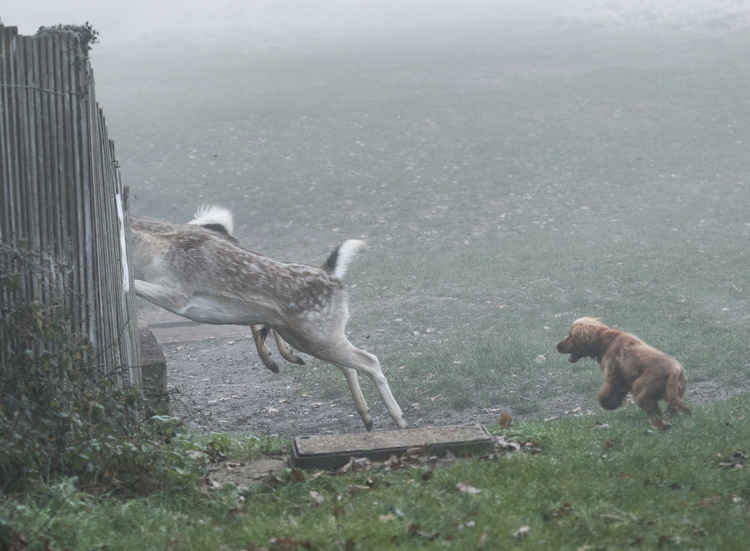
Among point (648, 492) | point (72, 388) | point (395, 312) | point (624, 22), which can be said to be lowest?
point (395, 312)

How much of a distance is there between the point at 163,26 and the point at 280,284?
3963 centimetres

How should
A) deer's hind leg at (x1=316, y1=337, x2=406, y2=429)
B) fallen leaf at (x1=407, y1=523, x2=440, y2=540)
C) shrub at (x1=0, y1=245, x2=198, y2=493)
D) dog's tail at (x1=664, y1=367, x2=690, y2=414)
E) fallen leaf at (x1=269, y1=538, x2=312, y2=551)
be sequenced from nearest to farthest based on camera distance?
fallen leaf at (x1=269, y1=538, x2=312, y2=551) < fallen leaf at (x1=407, y1=523, x2=440, y2=540) < shrub at (x1=0, y1=245, x2=198, y2=493) < dog's tail at (x1=664, y1=367, x2=690, y2=414) < deer's hind leg at (x1=316, y1=337, x2=406, y2=429)

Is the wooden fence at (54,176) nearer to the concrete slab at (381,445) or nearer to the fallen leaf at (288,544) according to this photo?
the concrete slab at (381,445)

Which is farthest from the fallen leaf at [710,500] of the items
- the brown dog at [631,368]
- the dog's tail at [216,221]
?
the dog's tail at [216,221]

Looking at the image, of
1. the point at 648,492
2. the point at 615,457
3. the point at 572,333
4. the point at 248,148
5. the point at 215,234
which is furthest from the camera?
the point at 248,148

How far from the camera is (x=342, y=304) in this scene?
8266 mm

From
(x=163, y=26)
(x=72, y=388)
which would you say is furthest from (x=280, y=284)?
(x=163, y=26)

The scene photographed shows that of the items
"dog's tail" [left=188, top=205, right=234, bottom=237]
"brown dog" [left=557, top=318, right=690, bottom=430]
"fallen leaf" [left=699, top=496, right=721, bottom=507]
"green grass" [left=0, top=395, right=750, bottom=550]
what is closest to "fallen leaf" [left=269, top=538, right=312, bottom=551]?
"green grass" [left=0, top=395, right=750, bottom=550]

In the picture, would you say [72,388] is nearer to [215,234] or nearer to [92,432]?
[92,432]

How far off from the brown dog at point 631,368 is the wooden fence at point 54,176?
332cm

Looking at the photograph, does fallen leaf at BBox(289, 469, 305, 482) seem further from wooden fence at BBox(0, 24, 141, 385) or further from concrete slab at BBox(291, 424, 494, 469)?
wooden fence at BBox(0, 24, 141, 385)

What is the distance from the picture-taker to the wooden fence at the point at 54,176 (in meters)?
5.15

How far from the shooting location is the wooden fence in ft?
16.9

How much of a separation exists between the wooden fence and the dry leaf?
1.84 m
